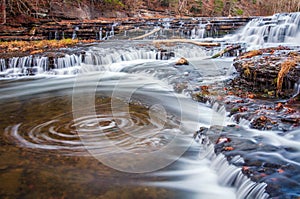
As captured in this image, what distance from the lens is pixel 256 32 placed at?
48.8ft

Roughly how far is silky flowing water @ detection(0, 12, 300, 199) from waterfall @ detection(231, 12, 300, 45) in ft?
24.1

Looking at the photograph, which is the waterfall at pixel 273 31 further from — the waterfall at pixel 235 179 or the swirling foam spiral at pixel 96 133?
the waterfall at pixel 235 179

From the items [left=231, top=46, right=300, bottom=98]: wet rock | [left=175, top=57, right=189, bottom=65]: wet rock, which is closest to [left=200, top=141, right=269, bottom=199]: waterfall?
[left=231, top=46, right=300, bottom=98]: wet rock

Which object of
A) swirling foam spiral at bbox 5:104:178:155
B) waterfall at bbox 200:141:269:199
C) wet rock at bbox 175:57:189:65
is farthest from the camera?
wet rock at bbox 175:57:189:65

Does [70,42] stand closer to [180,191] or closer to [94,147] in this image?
[94,147]

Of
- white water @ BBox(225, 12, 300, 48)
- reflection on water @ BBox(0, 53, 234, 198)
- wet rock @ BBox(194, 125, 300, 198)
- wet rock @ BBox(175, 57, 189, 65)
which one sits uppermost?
white water @ BBox(225, 12, 300, 48)

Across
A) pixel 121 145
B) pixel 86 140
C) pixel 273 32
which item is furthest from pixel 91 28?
pixel 121 145

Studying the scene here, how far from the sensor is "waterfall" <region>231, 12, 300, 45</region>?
13789 millimetres

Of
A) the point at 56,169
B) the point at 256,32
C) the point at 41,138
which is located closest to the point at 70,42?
the point at 256,32

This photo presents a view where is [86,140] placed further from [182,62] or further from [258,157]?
[182,62]

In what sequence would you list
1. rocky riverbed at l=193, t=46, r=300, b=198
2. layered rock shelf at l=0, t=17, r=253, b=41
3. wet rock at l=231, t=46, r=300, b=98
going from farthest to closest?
layered rock shelf at l=0, t=17, r=253, b=41 → wet rock at l=231, t=46, r=300, b=98 → rocky riverbed at l=193, t=46, r=300, b=198

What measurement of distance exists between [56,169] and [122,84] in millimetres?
5481

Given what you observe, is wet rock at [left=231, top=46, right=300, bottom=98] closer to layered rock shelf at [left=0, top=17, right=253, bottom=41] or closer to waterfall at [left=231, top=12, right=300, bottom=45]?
waterfall at [left=231, top=12, right=300, bottom=45]

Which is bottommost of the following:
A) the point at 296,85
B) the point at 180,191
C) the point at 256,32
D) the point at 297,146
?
the point at 180,191
